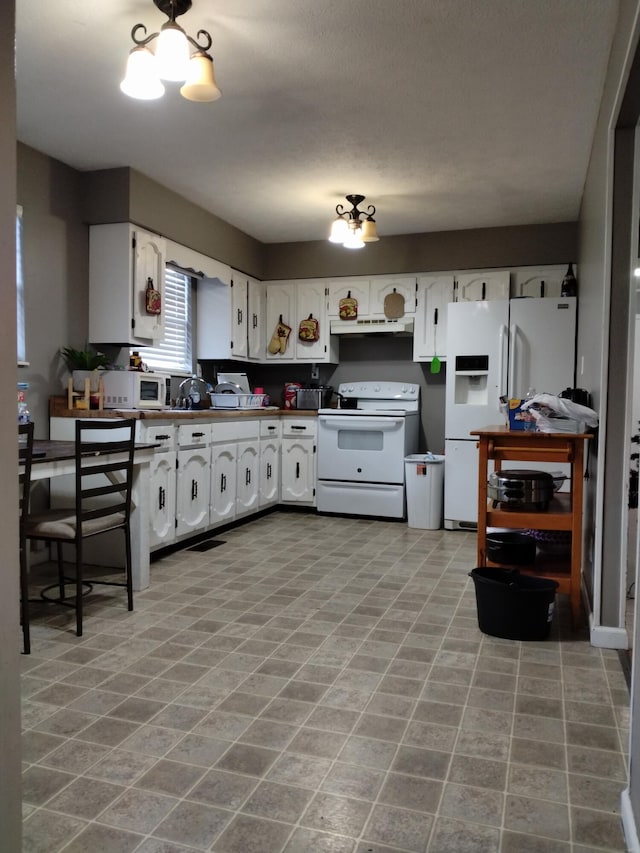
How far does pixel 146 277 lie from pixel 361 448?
226 cm

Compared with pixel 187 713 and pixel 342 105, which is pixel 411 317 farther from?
pixel 187 713

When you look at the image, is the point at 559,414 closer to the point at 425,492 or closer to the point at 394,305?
the point at 425,492

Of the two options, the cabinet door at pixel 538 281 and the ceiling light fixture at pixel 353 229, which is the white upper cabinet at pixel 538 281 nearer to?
the cabinet door at pixel 538 281

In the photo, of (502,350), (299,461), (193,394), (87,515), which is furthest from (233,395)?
(87,515)

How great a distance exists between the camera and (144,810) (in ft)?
5.19

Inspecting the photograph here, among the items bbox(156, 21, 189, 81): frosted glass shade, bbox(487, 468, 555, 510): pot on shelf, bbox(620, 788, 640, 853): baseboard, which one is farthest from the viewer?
bbox(487, 468, 555, 510): pot on shelf

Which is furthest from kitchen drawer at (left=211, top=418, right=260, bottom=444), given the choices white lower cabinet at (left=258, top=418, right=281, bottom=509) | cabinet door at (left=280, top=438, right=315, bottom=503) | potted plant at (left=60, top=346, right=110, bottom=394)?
potted plant at (left=60, top=346, right=110, bottom=394)

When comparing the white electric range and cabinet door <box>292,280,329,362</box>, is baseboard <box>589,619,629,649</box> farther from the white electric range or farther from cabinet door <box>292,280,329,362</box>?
cabinet door <box>292,280,329,362</box>

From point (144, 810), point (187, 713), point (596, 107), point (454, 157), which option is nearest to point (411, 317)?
point (454, 157)

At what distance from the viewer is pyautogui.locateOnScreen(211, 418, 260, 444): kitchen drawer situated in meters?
4.58

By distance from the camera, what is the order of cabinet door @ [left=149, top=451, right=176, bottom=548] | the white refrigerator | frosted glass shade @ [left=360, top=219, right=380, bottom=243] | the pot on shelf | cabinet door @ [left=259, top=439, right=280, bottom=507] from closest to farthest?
the pot on shelf
cabinet door @ [left=149, top=451, right=176, bottom=548]
frosted glass shade @ [left=360, top=219, right=380, bottom=243]
the white refrigerator
cabinet door @ [left=259, top=439, right=280, bottom=507]

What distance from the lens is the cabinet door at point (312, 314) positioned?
5.93m

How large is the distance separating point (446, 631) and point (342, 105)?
262cm

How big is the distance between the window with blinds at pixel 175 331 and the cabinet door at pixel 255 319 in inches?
22.8
